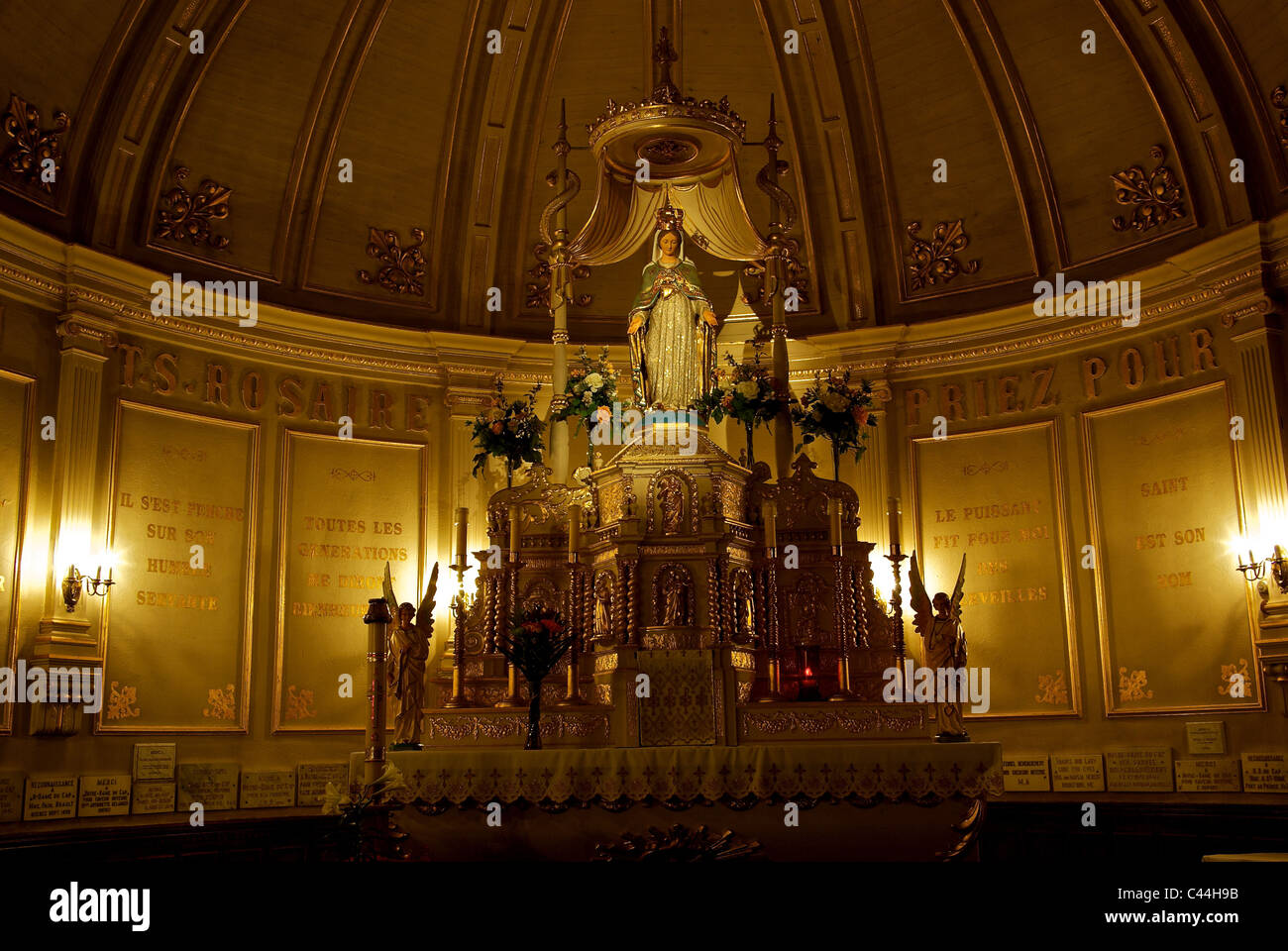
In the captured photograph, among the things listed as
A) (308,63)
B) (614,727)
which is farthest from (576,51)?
(614,727)

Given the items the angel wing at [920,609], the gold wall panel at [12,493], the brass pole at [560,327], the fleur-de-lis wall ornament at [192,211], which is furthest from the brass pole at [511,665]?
the fleur-de-lis wall ornament at [192,211]

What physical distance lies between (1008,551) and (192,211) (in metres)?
9.05

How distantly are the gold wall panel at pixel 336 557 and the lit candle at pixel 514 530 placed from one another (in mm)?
2527

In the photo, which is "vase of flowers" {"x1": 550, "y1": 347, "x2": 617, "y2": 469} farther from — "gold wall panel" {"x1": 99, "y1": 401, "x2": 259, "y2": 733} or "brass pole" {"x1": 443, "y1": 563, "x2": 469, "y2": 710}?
"gold wall panel" {"x1": 99, "y1": 401, "x2": 259, "y2": 733}

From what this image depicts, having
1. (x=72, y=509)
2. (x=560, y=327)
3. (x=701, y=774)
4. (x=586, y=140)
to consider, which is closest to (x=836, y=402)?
(x=560, y=327)

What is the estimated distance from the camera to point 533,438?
1118 centimetres

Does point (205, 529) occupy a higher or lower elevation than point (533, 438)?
lower

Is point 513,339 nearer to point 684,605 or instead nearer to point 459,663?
point 459,663

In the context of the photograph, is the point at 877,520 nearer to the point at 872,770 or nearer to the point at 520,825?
the point at 872,770

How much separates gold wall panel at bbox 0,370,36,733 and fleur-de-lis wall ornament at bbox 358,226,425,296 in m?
4.04

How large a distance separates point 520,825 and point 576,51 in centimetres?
909

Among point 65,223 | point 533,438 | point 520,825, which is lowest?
point 520,825

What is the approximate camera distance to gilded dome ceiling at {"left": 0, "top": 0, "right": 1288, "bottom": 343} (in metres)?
11.3

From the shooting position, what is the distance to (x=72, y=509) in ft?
34.6
